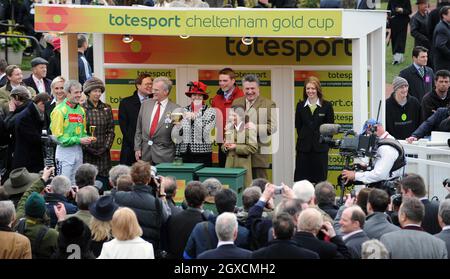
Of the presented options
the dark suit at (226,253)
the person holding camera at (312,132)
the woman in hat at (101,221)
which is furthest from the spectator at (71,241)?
the person holding camera at (312,132)

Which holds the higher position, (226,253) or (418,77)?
(418,77)

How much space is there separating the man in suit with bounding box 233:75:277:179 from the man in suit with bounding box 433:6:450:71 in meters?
6.11

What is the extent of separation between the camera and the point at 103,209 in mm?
11812

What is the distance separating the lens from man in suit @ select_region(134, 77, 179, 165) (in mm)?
16156

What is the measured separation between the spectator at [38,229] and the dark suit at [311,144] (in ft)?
17.7

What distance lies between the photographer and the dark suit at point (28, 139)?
1611cm

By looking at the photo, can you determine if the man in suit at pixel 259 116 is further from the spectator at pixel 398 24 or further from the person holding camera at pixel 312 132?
the spectator at pixel 398 24

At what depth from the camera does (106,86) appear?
1786 centimetres

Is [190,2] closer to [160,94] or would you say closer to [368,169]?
[160,94]

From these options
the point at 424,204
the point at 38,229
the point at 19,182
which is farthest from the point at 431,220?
the point at 19,182

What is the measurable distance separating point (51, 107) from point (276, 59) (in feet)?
10.7

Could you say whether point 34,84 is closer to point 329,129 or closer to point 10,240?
point 329,129

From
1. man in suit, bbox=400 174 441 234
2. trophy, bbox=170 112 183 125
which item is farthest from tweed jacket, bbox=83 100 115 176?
man in suit, bbox=400 174 441 234

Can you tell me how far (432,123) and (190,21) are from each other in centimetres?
348
